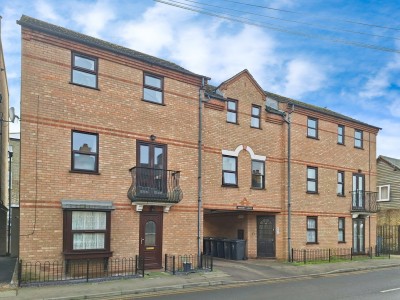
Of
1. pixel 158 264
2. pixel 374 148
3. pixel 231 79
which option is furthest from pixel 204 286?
pixel 374 148

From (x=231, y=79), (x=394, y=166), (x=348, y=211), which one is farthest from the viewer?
(x=394, y=166)

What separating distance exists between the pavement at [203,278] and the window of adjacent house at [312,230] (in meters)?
1.94

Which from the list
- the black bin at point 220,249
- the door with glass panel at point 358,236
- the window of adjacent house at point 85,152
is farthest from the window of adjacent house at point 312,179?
the window of adjacent house at point 85,152

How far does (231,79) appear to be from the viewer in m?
19.0

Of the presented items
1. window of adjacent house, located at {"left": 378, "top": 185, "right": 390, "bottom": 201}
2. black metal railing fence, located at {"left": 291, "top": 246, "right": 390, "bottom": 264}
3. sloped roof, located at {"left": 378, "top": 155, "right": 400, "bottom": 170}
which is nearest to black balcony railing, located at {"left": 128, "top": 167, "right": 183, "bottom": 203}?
black metal railing fence, located at {"left": 291, "top": 246, "right": 390, "bottom": 264}

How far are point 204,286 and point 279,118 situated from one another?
406 inches

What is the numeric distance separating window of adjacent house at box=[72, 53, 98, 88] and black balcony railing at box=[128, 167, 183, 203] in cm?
355

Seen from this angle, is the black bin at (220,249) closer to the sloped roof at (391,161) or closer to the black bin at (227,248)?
the black bin at (227,248)

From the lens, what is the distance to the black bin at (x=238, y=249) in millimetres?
20078

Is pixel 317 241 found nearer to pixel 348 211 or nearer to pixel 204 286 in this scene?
pixel 348 211

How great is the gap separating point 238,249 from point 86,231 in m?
8.70

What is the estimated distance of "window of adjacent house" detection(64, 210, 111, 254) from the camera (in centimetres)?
1356

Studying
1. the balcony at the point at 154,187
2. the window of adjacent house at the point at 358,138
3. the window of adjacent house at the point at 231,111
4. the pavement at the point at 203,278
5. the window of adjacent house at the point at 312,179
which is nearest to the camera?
the pavement at the point at 203,278

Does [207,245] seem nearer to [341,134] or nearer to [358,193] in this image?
[358,193]
